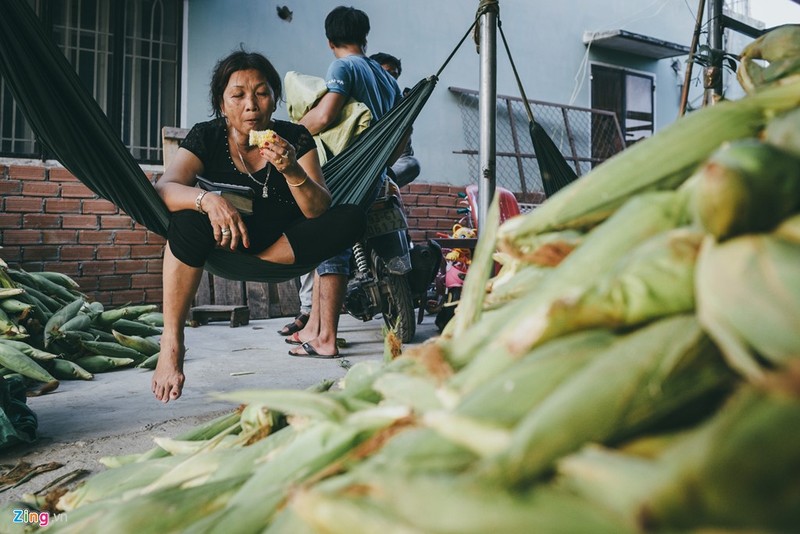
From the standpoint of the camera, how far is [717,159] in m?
0.42

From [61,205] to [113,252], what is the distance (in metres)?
0.44

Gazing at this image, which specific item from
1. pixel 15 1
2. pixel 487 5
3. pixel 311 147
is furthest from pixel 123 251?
pixel 487 5

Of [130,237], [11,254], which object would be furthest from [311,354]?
[11,254]

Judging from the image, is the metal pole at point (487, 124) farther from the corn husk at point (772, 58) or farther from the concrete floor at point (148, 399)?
the corn husk at point (772, 58)

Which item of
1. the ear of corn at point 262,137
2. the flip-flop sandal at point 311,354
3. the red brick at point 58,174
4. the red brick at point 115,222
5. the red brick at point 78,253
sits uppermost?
the ear of corn at point 262,137

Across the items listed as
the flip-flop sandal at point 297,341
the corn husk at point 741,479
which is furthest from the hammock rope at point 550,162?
the corn husk at point 741,479

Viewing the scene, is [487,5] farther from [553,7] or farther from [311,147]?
[553,7]

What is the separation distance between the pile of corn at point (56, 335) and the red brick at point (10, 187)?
0.94m

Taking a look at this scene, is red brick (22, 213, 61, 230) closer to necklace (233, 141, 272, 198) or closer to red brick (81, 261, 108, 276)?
red brick (81, 261, 108, 276)

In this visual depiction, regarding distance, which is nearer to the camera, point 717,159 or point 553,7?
point 717,159

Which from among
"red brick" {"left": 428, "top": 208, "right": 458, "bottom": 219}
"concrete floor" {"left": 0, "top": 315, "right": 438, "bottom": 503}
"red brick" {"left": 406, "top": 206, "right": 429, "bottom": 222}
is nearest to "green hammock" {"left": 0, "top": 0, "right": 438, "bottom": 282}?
"concrete floor" {"left": 0, "top": 315, "right": 438, "bottom": 503}

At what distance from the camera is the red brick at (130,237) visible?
4270mm

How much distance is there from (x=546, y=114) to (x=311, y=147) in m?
4.51

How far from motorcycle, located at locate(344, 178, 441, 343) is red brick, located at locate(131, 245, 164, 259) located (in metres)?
1.75
